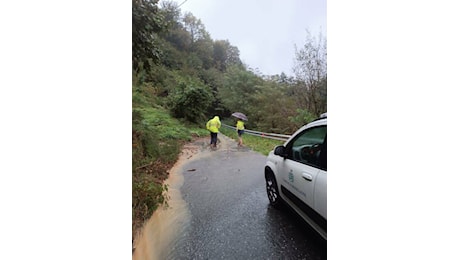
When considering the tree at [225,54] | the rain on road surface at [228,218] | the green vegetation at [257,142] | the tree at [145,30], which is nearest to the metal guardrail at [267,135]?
the green vegetation at [257,142]

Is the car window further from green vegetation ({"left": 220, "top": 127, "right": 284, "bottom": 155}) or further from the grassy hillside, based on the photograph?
the grassy hillside

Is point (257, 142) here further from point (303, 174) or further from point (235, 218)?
point (235, 218)

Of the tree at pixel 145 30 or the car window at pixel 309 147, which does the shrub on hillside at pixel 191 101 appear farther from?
the car window at pixel 309 147

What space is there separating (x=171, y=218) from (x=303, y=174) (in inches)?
32.2

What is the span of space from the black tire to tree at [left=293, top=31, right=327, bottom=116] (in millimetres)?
552

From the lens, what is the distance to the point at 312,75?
47.7 inches

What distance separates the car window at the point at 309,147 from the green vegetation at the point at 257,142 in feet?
0.36

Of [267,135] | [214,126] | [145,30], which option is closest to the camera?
[145,30]

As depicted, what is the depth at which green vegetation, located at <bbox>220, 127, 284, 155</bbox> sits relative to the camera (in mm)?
1362

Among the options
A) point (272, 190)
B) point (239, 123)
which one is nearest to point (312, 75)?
point (239, 123)

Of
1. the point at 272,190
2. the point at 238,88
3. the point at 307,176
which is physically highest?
the point at 238,88

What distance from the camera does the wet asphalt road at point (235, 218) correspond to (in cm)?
107
